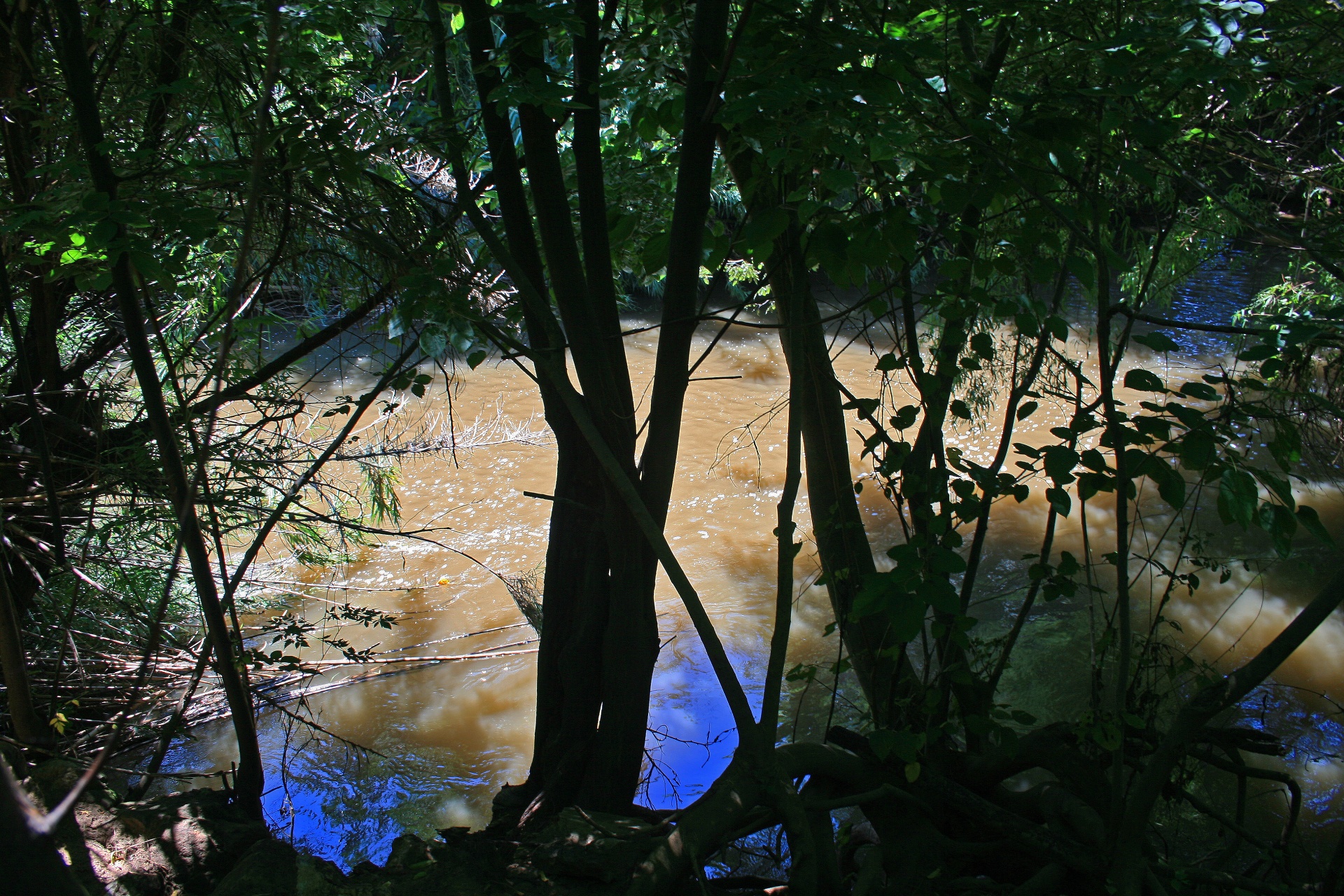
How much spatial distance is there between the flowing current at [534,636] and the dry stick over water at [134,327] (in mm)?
636

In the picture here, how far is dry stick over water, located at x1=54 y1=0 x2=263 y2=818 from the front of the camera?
1726 millimetres

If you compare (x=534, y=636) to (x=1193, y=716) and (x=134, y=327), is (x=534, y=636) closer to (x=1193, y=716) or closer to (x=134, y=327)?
(x=134, y=327)

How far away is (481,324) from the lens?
1.82 metres

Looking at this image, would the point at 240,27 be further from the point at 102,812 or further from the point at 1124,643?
the point at 1124,643

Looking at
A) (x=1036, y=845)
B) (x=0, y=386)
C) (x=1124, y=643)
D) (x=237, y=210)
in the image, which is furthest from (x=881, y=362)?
(x=0, y=386)

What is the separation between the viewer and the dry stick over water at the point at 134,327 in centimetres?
173

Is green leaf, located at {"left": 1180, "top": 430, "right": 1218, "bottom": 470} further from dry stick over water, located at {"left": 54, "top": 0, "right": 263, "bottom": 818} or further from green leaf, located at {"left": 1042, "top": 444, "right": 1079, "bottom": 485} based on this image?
dry stick over water, located at {"left": 54, "top": 0, "right": 263, "bottom": 818}

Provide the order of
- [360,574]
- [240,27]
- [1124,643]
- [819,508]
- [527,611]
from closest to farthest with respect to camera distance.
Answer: [1124,643] < [240,27] < [819,508] < [527,611] < [360,574]

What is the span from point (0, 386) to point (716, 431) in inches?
230

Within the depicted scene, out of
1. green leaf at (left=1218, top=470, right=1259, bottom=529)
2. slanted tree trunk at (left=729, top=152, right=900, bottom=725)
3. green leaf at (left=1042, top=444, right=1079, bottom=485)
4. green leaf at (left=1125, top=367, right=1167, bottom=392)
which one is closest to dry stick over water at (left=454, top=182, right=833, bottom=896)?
slanted tree trunk at (left=729, top=152, right=900, bottom=725)

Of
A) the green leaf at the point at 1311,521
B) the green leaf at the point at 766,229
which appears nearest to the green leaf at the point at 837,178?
the green leaf at the point at 766,229

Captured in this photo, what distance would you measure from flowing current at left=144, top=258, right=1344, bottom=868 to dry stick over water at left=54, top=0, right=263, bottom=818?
2.09 feet

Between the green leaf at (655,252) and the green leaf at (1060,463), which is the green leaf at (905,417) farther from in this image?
the green leaf at (655,252)

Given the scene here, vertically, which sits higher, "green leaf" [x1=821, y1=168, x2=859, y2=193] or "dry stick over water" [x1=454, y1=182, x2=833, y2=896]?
"green leaf" [x1=821, y1=168, x2=859, y2=193]
